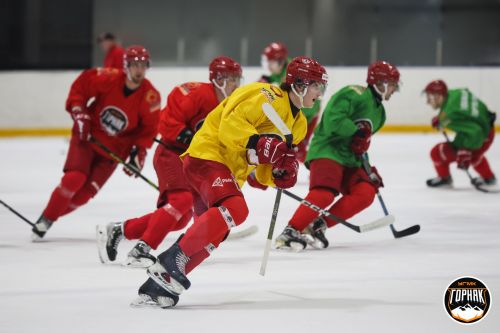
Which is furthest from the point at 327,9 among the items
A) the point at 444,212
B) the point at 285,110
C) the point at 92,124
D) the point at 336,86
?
the point at 285,110

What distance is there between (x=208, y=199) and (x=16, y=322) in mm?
803

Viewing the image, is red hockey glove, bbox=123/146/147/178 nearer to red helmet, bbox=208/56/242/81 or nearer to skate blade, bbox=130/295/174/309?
red helmet, bbox=208/56/242/81

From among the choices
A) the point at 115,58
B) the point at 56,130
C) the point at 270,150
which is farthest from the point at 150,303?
the point at 56,130

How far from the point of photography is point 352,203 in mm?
5277

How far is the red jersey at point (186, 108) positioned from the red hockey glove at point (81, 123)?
1.76 ft

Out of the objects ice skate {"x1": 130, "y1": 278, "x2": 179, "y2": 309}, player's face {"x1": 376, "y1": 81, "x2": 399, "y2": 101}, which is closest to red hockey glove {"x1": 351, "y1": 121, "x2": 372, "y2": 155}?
player's face {"x1": 376, "y1": 81, "x2": 399, "y2": 101}

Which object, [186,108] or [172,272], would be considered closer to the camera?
[172,272]

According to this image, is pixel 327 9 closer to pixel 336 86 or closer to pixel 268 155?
pixel 336 86

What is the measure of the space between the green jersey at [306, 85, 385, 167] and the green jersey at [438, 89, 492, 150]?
2.58 m

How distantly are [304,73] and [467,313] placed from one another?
106 centimetres

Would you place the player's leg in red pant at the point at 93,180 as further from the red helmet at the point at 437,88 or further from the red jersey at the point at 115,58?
the red jersey at the point at 115,58

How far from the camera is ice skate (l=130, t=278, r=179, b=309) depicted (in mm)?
3701

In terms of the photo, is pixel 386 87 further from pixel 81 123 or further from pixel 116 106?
pixel 81 123

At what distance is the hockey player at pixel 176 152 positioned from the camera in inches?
185
